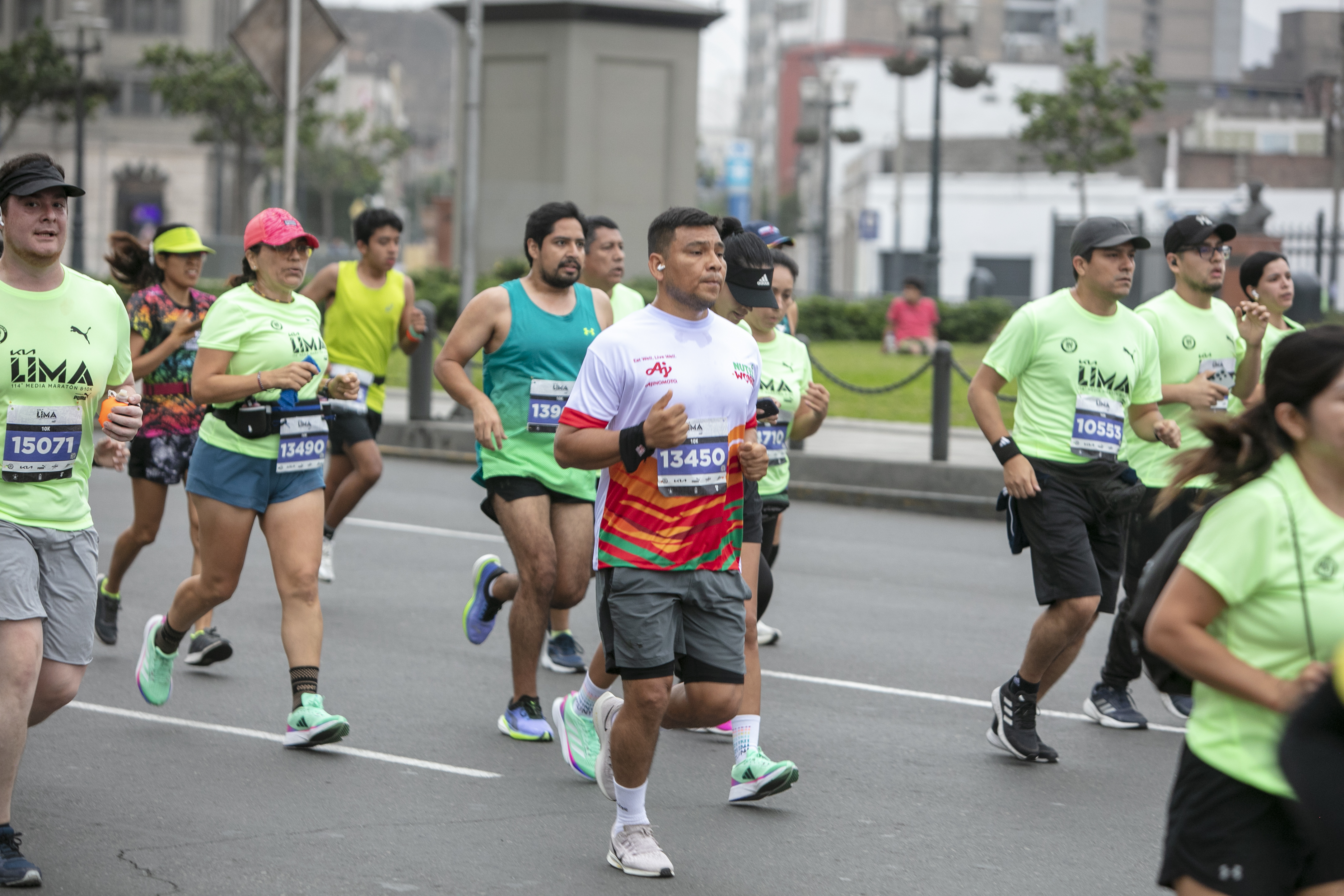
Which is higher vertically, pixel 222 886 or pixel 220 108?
pixel 220 108

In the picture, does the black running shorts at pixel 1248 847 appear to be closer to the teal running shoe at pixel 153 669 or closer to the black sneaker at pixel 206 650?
the teal running shoe at pixel 153 669

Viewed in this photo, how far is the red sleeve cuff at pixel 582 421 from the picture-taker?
460 cm

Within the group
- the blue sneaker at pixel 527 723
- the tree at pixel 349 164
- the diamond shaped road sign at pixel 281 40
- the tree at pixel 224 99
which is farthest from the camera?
the tree at pixel 349 164

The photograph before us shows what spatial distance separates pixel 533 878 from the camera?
464 centimetres

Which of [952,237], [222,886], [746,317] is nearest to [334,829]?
[222,886]

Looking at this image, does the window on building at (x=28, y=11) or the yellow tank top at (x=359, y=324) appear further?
the window on building at (x=28, y=11)

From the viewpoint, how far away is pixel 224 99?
49344 mm

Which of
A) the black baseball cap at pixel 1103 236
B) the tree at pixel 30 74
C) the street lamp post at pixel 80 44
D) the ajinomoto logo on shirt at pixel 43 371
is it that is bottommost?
the ajinomoto logo on shirt at pixel 43 371

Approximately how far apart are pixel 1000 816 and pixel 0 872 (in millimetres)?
3113

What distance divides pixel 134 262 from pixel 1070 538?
183 inches

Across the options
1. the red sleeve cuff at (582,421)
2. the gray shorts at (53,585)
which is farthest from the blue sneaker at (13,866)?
the red sleeve cuff at (582,421)

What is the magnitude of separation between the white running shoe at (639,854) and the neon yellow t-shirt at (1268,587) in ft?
6.82

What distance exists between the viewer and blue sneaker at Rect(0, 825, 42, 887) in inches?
172

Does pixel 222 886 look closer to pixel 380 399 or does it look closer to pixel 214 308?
pixel 214 308
